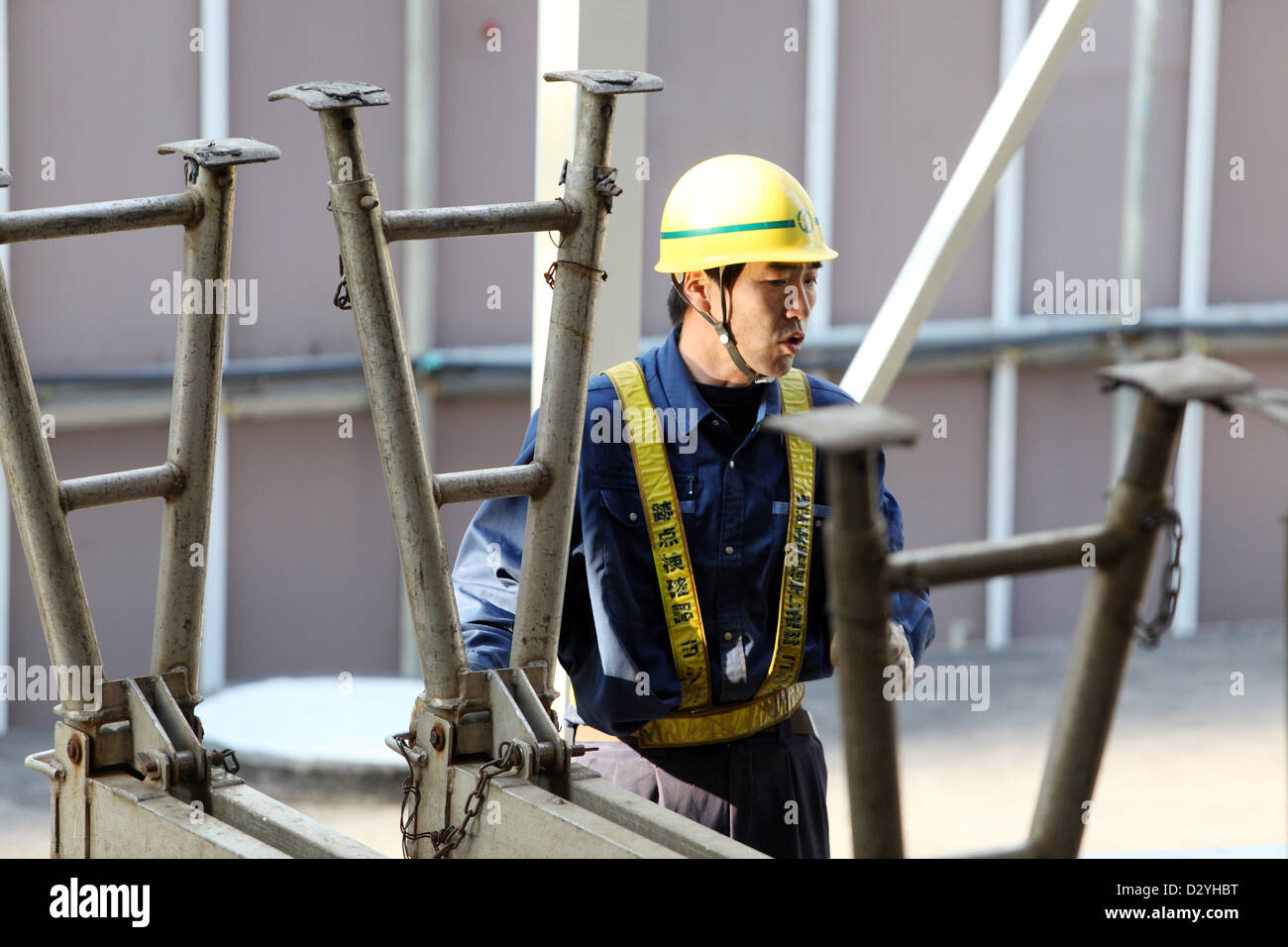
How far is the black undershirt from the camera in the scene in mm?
2877

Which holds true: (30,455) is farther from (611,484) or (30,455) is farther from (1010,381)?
(1010,381)

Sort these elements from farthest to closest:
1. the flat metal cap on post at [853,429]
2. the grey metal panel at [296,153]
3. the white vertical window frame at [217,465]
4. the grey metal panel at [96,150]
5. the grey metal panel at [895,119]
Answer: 1. the grey metal panel at [895,119]
2. the grey metal panel at [296,153]
3. the white vertical window frame at [217,465]
4. the grey metal panel at [96,150]
5. the flat metal cap on post at [853,429]

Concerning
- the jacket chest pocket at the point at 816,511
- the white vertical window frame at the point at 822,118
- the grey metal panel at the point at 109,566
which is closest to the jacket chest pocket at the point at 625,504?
the jacket chest pocket at the point at 816,511

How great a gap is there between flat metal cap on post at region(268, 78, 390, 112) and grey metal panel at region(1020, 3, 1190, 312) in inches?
234

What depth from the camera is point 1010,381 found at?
7711mm

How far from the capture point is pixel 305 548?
661 cm

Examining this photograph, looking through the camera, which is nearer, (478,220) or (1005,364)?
(478,220)

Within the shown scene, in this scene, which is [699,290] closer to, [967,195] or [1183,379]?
[967,195]

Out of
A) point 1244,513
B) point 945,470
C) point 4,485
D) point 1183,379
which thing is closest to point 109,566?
point 4,485

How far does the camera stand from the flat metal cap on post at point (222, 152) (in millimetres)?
2092

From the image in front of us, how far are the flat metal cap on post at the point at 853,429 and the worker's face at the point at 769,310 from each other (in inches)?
55.0

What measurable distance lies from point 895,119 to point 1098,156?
3.18 ft

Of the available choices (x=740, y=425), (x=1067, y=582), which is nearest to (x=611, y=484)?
(x=740, y=425)

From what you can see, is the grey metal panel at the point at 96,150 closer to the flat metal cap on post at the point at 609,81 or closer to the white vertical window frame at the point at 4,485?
the white vertical window frame at the point at 4,485
